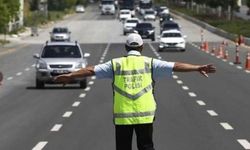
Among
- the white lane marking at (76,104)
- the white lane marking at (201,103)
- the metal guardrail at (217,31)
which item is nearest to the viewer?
the white lane marking at (201,103)

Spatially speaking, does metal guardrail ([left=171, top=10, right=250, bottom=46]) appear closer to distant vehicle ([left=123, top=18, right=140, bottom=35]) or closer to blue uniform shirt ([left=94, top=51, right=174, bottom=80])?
distant vehicle ([left=123, top=18, right=140, bottom=35])

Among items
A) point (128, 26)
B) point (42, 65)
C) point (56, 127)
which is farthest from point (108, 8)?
point (56, 127)

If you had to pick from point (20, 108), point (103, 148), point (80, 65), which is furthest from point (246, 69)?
point (103, 148)

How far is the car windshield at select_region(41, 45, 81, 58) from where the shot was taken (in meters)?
28.6

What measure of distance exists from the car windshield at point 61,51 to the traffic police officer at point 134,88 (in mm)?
20521

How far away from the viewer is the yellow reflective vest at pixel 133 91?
7922mm

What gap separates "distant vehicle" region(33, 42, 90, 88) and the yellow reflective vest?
18.9 m

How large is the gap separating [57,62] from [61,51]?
126 cm

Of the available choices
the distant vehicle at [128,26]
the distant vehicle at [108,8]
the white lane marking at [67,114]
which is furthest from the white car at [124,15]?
the white lane marking at [67,114]

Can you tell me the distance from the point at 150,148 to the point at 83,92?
18.6 m

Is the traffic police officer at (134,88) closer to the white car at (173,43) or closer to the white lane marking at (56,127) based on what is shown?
the white lane marking at (56,127)

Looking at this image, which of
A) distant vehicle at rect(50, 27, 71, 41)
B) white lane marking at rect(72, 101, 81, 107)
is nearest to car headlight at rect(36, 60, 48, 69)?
white lane marking at rect(72, 101, 81, 107)

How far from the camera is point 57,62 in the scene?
2770 cm

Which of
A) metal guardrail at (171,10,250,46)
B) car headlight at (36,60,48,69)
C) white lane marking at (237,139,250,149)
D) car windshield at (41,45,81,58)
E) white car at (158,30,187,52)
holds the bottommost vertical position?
metal guardrail at (171,10,250,46)
